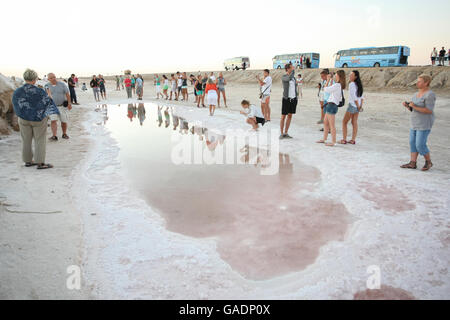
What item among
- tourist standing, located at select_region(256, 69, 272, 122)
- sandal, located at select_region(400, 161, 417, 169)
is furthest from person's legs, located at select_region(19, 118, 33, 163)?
sandal, located at select_region(400, 161, 417, 169)

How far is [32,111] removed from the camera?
5.47 metres

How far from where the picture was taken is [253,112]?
9.30 metres

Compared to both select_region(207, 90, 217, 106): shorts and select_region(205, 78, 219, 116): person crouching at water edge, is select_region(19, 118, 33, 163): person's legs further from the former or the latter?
select_region(207, 90, 217, 106): shorts

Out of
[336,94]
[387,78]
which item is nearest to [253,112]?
[336,94]

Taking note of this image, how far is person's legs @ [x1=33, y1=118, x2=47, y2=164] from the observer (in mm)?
5602

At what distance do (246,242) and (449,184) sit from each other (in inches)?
157

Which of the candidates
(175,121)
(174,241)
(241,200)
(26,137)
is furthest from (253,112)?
(174,241)

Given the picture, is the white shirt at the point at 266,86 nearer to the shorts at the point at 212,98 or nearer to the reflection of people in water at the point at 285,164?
the shorts at the point at 212,98

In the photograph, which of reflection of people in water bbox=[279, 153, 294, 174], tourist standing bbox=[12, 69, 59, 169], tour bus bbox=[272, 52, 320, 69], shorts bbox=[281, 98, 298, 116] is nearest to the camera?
tourist standing bbox=[12, 69, 59, 169]

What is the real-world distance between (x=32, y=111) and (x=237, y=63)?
5868 centimetres

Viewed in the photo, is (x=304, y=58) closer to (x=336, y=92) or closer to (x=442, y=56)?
(x=442, y=56)
